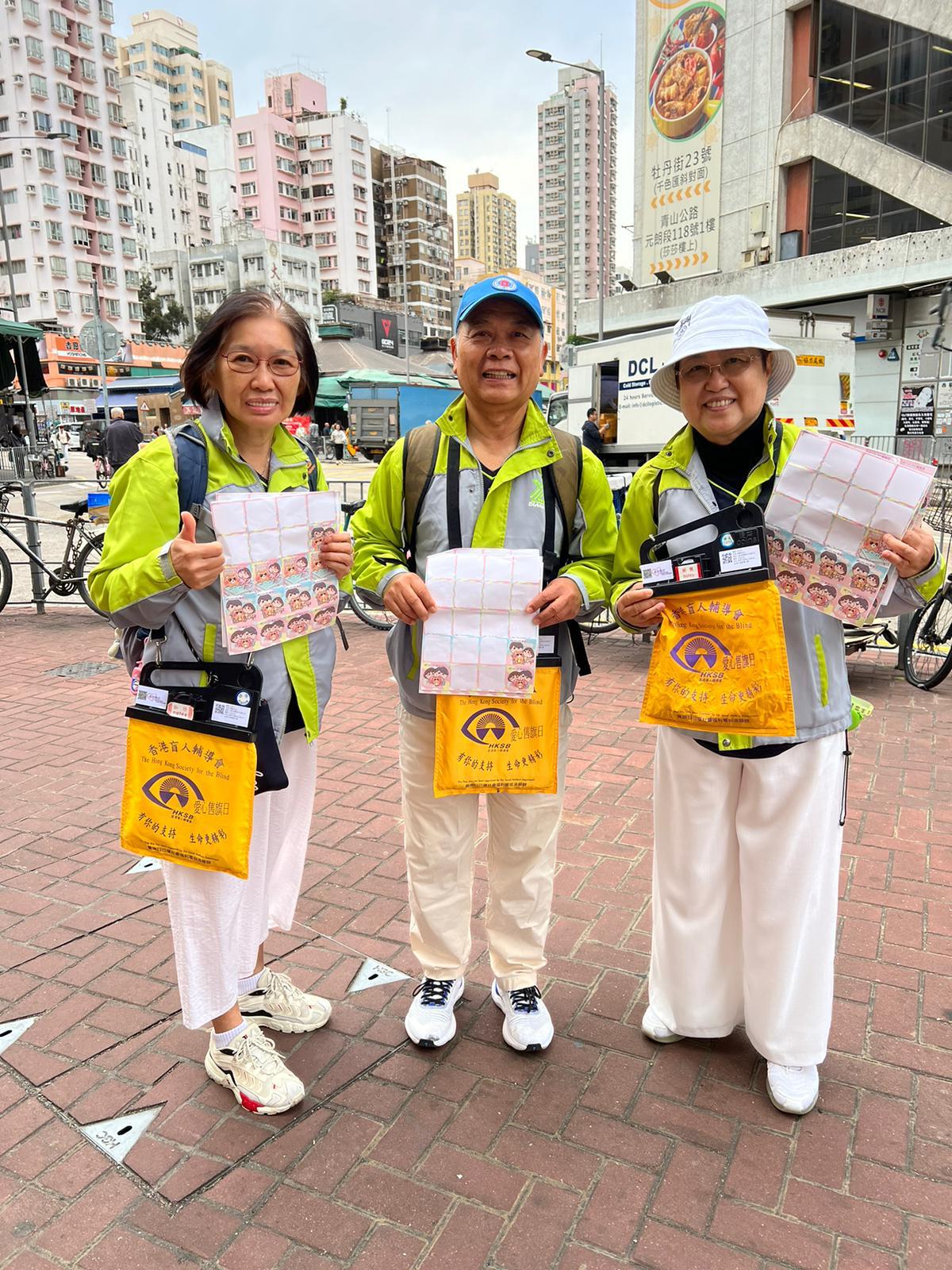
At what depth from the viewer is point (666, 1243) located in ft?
6.44

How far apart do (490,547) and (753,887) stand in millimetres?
1184

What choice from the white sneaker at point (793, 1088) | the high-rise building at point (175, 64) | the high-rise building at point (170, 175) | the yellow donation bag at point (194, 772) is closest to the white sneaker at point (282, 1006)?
the yellow donation bag at point (194, 772)

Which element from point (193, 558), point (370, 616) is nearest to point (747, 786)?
point (193, 558)

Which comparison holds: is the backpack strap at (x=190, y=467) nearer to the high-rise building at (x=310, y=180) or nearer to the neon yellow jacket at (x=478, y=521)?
the neon yellow jacket at (x=478, y=521)

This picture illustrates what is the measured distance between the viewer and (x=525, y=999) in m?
2.69

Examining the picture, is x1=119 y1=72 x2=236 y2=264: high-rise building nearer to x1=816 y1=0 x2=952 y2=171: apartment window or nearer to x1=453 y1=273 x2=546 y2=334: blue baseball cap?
x1=816 y1=0 x2=952 y2=171: apartment window

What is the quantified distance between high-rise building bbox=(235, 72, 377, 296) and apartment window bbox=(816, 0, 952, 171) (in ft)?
262

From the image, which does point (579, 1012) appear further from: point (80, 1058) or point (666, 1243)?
point (80, 1058)

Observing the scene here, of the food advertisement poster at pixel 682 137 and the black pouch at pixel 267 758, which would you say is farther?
the food advertisement poster at pixel 682 137

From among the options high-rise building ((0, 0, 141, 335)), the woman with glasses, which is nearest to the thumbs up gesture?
the woman with glasses

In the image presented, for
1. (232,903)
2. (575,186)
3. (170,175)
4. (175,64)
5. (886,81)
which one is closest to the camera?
(232,903)

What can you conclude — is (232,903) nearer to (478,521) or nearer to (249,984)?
(249,984)

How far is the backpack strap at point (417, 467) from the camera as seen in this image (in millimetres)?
2424

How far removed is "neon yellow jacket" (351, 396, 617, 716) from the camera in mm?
2387
